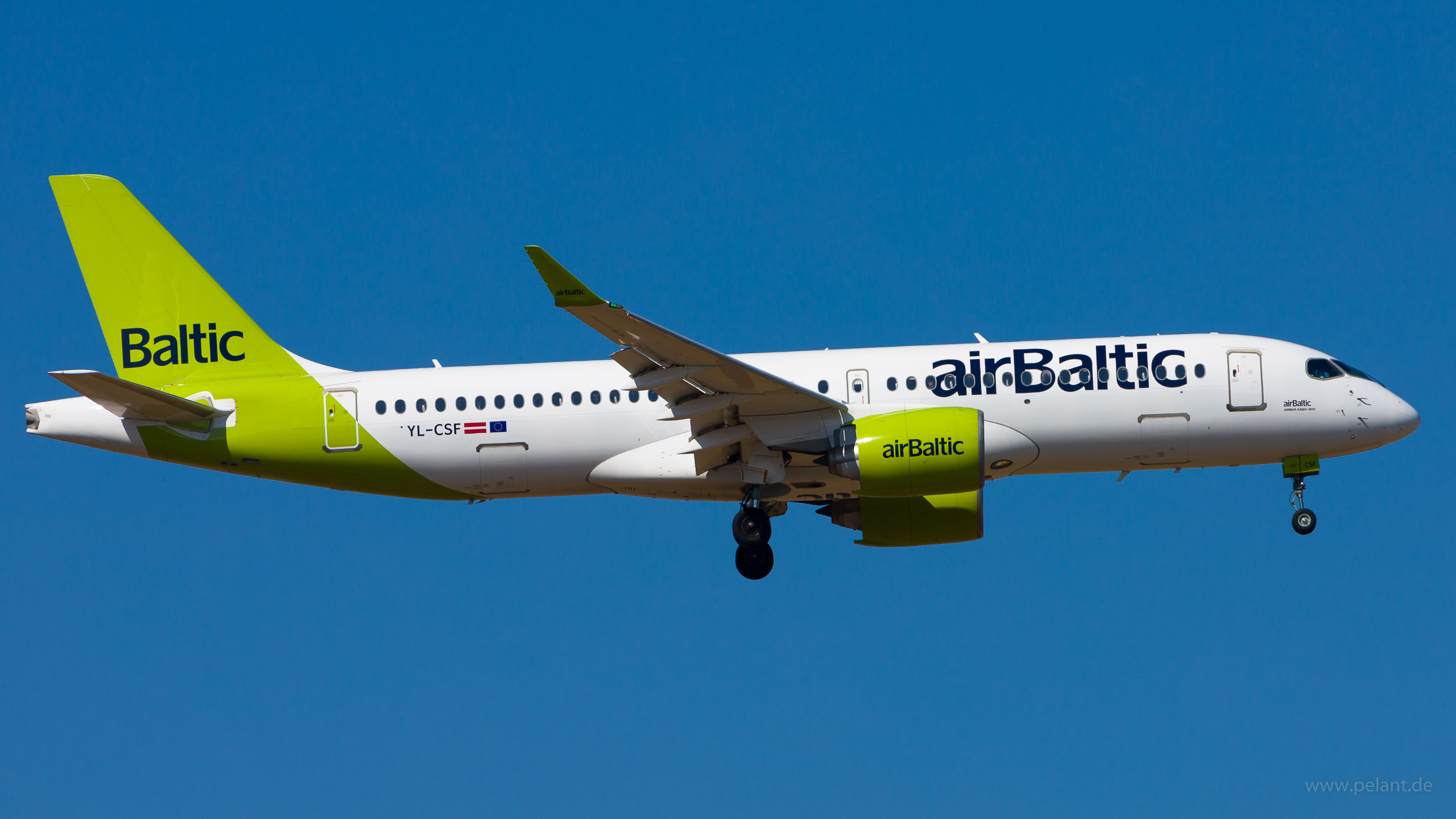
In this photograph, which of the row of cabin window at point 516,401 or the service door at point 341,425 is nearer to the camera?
the row of cabin window at point 516,401

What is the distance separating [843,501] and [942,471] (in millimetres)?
5224

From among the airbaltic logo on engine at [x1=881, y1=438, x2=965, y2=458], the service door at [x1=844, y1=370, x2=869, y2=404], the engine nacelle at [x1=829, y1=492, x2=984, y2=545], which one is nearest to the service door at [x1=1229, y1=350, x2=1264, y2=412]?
the engine nacelle at [x1=829, y1=492, x2=984, y2=545]

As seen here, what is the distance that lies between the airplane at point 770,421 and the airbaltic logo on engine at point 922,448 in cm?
3

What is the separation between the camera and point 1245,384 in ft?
94.1

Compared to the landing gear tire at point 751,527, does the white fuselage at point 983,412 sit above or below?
above

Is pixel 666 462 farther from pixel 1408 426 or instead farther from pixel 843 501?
pixel 1408 426

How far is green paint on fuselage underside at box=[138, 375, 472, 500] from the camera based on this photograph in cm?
2941

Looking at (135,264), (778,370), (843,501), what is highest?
(135,264)

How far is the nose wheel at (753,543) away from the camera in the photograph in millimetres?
29156

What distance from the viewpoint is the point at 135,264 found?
31.4 meters

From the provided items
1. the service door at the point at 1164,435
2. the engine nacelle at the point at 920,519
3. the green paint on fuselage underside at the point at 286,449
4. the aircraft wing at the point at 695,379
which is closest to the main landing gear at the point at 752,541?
the aircraft wing at the point at 695,379

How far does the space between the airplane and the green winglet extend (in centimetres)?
409

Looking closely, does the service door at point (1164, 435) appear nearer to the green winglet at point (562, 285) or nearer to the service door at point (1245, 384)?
the service door at point (1245, 384)

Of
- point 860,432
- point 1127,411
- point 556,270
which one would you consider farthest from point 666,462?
point 1127,411
